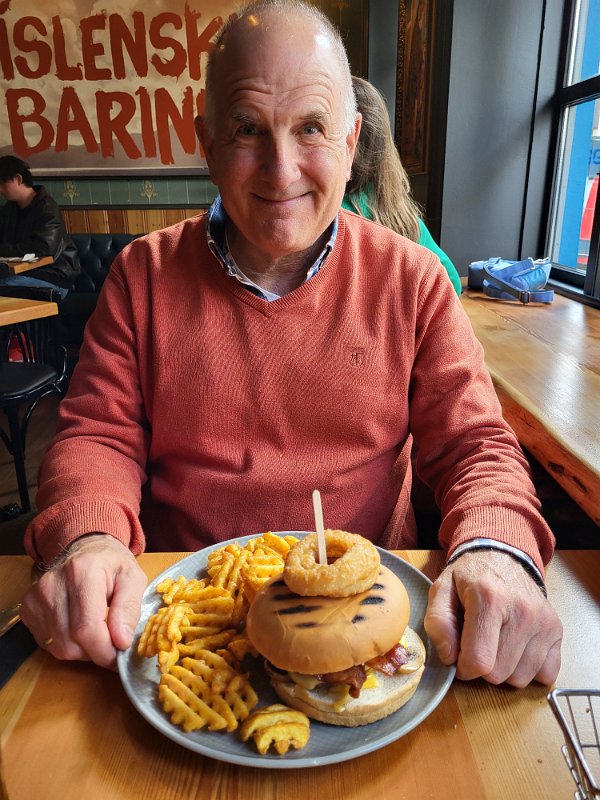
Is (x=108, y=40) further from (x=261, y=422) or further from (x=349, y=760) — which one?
(x=349, y=760)

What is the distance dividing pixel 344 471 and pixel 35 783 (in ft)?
2.55

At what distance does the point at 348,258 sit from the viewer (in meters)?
1.31

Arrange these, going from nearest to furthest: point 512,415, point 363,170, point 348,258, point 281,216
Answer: point 281,216
point 348,258
point 512,415
point 363,170

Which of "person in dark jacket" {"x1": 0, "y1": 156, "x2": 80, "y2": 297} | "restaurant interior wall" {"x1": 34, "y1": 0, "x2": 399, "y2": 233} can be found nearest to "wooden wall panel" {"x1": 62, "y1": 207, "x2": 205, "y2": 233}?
"restaurant interior wall" {"x1": 34, "y1": 0, "x2": 399, "y2": 233}

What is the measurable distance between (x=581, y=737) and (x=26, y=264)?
5.29m

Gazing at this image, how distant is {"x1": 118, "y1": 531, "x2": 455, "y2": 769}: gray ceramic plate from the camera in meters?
0.60

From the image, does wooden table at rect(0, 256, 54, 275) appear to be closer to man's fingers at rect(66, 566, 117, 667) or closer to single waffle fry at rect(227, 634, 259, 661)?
man's fingers at rect(66, 566, 117, 667)

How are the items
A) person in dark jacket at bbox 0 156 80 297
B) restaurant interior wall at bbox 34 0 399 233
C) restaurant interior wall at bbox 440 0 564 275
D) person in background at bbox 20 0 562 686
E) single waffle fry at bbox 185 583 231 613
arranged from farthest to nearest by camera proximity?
restaurant interior wall at bbox 34 0 399 233, person in dark jacket at bbox 0 156 80 297, restaurant interior wall at bbox 440 0 564 275, person in background at bbox 20 0 562 686, single waffle fry at bbox 185 583 231 613

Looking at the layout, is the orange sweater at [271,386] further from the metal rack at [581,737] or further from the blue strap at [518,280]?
the blue strap at [518,280]

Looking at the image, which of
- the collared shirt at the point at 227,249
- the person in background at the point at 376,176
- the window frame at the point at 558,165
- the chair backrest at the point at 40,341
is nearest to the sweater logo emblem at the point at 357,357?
the collared shirt at the point at 227,249

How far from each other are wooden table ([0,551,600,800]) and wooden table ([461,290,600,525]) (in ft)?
2.13

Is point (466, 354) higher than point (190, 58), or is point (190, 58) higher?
point (190, 58)

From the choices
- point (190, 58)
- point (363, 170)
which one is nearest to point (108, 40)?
point (190, 58)

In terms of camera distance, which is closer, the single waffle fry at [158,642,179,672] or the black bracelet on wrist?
the single waffle fry at [158,642,179,672]
